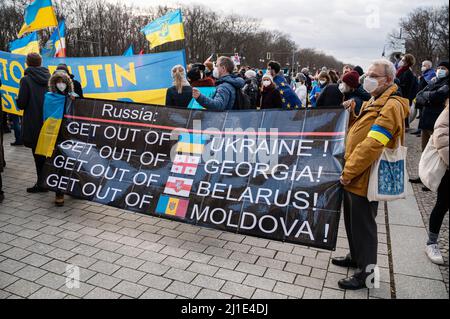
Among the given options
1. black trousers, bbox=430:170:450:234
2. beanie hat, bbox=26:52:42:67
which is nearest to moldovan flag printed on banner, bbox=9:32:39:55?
beanie hat, bbox=26:52:42:67

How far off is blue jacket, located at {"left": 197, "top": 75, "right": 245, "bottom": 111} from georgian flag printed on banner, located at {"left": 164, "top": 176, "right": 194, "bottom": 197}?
3.09 ft

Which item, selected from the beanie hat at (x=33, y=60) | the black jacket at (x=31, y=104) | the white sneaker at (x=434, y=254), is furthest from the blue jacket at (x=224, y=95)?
the beanie hat at (x=33, y=60)

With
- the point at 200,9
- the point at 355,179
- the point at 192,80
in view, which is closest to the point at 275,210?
the point at 355,179

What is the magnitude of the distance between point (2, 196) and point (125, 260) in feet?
9.40

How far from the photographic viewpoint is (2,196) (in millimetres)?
5496

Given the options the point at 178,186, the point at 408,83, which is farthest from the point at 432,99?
the point at 408,83

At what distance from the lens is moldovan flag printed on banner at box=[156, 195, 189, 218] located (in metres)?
4.08

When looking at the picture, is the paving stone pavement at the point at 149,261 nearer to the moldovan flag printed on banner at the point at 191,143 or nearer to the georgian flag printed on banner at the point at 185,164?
the georgian flag printed on banner at the point at 185,164

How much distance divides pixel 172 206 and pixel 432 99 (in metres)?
4.13

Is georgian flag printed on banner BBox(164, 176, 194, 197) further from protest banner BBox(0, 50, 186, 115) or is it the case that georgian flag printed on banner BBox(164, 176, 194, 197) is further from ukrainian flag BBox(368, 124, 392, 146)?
protest banner BBox(0, 50, 186, 115)

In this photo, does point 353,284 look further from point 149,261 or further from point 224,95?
point 224,95

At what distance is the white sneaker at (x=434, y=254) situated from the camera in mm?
3660

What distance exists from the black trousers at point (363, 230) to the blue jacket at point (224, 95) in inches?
77.3
